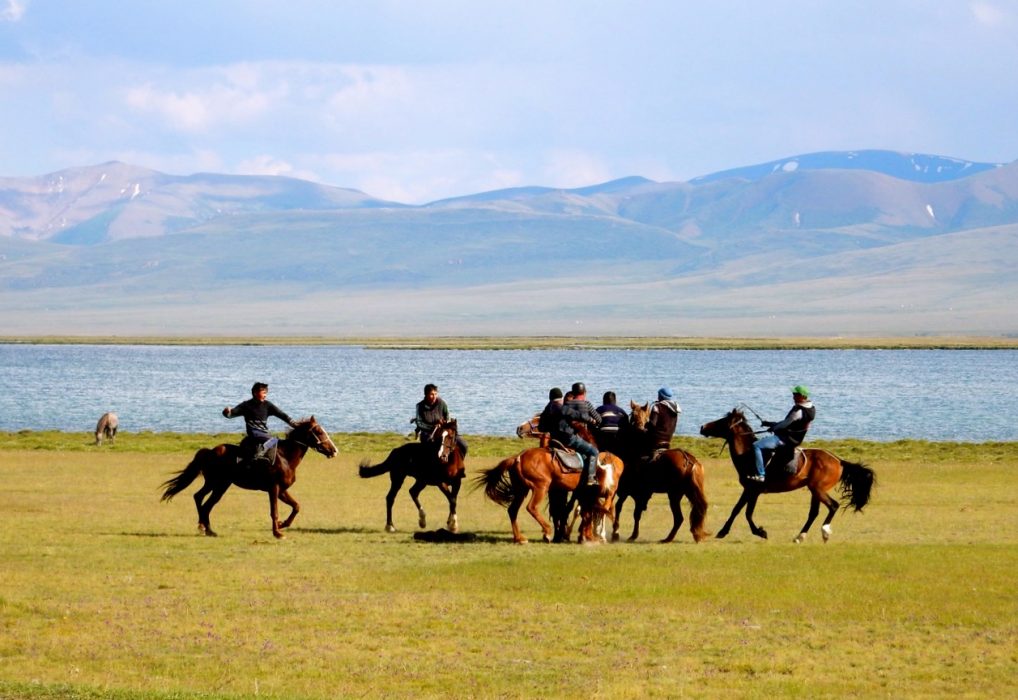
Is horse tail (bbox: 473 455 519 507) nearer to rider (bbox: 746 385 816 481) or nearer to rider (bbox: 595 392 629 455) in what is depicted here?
rider (bbox: 595 392 629 455)

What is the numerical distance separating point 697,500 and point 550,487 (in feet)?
7.18

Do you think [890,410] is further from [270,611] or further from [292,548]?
[270,611]

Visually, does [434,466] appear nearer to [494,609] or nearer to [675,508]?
[675,508]

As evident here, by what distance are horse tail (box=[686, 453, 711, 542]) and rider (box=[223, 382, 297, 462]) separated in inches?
235

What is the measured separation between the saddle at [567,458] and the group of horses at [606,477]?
0.02 metres

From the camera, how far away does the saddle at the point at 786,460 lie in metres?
21.5

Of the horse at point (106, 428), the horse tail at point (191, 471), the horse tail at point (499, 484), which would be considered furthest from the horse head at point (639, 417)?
the horse at point (106, 428)

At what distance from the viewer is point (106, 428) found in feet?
144

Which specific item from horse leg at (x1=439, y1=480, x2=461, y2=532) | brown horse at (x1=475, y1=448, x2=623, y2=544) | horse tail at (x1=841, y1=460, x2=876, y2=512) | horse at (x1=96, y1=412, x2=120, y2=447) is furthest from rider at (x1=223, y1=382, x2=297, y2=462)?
horse at (x1=96, y1=412, x2=120, y2=447)

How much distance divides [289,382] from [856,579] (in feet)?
258

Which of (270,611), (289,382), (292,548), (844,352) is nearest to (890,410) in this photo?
(289,382)

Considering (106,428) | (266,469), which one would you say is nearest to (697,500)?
(266,469)

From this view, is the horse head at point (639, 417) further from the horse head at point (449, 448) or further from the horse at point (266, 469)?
the horse at point (266, 469)

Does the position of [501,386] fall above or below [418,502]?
below
